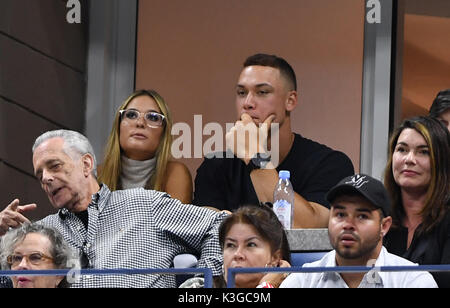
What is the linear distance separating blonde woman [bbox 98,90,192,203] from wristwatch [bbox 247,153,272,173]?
0.22 metres

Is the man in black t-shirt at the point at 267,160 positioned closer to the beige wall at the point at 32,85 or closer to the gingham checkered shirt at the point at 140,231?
the gingham checkered shirt at the point at 140,231

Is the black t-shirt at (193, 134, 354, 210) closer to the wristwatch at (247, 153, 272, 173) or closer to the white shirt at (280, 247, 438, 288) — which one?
the wristwatch at (247, 153, 272, 173)

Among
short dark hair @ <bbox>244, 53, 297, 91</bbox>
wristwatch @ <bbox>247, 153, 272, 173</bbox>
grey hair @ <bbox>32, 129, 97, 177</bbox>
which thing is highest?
short dark hair @ <bbox>244, 53, 297, 91</bbox>

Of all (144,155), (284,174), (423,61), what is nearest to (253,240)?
(284,174)

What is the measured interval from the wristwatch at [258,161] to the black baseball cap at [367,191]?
0.76 meters

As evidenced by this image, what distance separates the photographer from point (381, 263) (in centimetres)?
316

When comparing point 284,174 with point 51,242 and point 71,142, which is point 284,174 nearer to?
point 71,142

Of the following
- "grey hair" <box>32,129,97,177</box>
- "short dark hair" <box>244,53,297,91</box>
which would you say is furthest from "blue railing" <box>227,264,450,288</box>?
"short dark hair" <box>244,53,297,91</box>

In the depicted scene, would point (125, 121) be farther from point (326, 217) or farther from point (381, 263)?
point (381, 263)

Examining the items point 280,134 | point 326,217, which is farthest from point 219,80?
point 326,217

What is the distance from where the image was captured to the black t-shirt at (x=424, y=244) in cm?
336

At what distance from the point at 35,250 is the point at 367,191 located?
88 centimetres

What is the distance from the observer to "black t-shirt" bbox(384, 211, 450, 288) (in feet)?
11.0

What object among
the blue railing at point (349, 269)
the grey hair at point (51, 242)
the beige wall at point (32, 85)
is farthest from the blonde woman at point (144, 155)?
the blue railing at point (349, 269)
